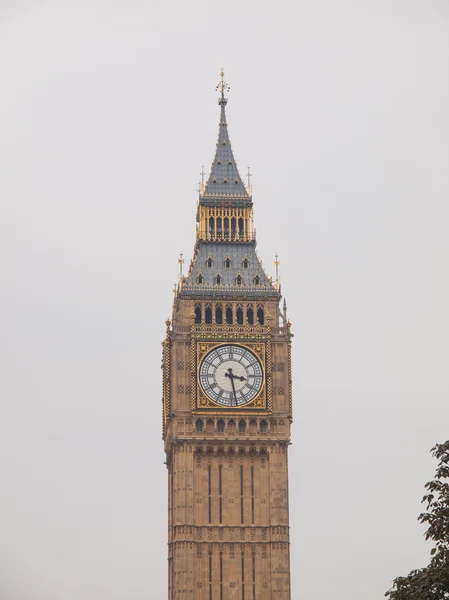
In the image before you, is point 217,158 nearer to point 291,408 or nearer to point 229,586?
point 291,408

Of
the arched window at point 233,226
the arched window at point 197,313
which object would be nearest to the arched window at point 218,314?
the arched window at point 197,313

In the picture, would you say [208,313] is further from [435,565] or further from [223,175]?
[435,565]

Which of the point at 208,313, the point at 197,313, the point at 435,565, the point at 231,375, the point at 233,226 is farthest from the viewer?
the point at 233,226

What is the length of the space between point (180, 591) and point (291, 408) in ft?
45.1

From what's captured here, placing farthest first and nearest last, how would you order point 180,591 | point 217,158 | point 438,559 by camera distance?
point 217,158 → point 180,591 → point 438,559

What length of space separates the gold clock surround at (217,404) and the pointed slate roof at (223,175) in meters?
11.2

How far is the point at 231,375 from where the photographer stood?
105 metres

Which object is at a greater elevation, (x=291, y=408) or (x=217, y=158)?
(x=217, y=158)

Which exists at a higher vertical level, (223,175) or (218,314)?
(223,175)

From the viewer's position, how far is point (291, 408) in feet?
346

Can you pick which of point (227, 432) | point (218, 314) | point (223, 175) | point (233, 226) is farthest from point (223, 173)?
point (227, 432)

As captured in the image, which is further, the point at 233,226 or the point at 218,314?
the point at 233,226

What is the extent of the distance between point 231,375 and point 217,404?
2172 millimetres

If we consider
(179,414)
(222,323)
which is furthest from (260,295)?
(179,414)
